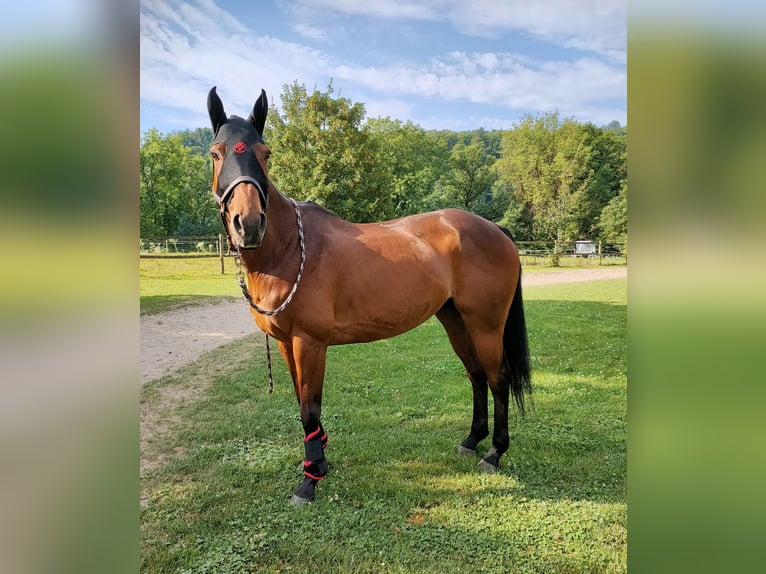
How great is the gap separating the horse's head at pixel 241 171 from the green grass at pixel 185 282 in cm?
847

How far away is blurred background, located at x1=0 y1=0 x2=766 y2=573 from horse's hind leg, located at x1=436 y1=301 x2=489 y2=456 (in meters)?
2.96

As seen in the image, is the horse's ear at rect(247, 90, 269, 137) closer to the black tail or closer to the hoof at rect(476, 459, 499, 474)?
the black tail

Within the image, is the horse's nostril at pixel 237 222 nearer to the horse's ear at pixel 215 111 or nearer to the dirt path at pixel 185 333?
the horse's ear at pixel 215 111

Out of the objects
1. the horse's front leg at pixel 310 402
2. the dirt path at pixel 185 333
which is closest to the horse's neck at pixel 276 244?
the horse's front leg at pixel 310 402

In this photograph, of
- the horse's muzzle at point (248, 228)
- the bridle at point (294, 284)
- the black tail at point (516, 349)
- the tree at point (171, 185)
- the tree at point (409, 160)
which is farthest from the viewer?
the tree at point (171, 185)

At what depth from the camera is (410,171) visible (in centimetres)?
1162

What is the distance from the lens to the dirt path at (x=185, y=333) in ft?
22.3

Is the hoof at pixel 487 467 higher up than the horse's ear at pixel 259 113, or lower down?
lower down

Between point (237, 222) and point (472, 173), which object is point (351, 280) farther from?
point (472, 173)

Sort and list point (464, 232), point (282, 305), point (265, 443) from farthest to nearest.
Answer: point (265, 443) → point (464, 232) → point (282, 305)
